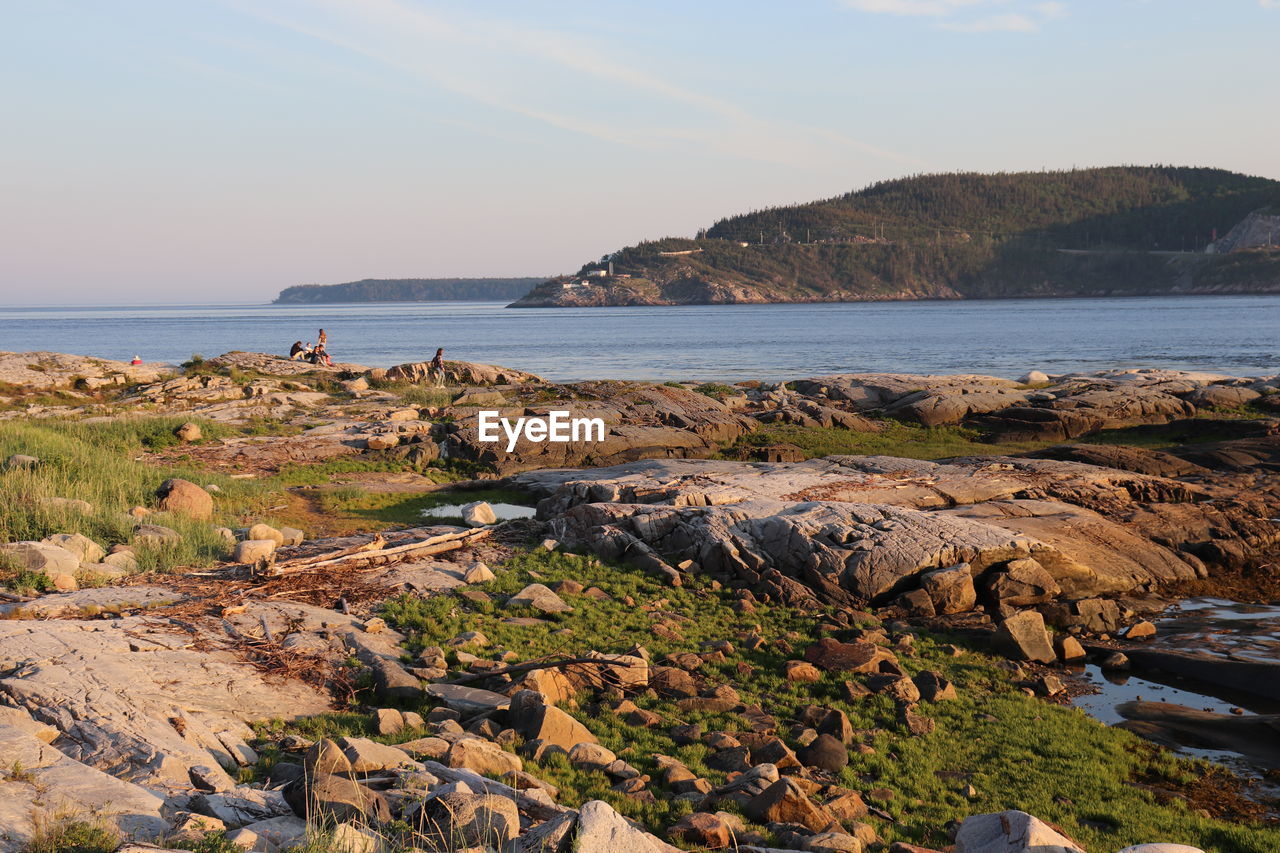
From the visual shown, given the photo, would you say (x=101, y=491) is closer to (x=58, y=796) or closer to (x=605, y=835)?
(x=58, y=796)

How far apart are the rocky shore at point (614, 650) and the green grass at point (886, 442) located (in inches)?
199

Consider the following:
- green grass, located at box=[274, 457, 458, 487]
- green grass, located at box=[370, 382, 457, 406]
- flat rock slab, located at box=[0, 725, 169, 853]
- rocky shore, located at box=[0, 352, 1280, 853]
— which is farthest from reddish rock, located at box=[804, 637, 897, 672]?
green grass, located at box=[370, 382, 457, 406]

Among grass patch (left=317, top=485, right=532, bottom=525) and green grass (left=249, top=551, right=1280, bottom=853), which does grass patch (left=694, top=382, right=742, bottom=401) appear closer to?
grass patch (left=317, top=485, right=532, bottom=525)

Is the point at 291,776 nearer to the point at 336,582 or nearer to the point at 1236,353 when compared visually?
the point at 336,582

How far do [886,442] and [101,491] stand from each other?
22.2 metres

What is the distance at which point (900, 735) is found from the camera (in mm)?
9539

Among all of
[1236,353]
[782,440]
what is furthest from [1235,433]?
[1236,353]

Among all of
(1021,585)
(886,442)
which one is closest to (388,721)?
(1021,585)

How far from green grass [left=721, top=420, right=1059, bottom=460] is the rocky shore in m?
5.07

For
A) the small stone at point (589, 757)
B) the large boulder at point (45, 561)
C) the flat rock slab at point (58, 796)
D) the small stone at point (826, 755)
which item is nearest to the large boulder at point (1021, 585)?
the small stone at point (826, 755)

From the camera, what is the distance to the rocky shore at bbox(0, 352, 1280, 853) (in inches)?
252

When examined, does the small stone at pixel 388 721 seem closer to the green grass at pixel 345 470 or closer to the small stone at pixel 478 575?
the small stone at pixel 478 575

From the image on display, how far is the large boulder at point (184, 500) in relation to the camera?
16.3 metres

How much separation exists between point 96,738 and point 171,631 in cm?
312
